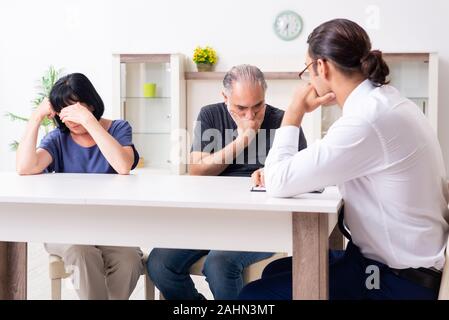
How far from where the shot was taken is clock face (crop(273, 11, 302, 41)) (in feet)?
17.7

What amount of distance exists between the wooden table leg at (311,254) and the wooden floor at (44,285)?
65.9 inches

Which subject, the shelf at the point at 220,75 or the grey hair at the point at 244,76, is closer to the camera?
the grey hair at the point at 244,76

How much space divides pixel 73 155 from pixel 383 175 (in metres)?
1.49

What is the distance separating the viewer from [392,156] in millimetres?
1658

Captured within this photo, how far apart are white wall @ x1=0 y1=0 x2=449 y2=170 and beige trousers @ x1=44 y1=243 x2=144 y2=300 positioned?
3153 mm

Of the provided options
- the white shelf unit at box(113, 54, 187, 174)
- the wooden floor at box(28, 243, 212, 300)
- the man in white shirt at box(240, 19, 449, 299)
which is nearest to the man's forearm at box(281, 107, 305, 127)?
the man in white shirt at box(240, 19, 449, 299)

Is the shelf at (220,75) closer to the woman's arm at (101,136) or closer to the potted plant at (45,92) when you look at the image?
the potted plant at (45,92)

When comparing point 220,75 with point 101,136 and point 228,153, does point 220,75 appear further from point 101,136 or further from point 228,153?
point 101,136

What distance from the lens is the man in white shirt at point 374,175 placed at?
5.41ft

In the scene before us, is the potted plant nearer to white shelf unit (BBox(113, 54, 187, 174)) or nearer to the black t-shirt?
white shelf unit (BBox(113, 54, 187, 174))

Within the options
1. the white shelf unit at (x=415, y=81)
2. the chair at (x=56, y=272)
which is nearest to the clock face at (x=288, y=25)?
the white shelf unit at (x=415, y=81)

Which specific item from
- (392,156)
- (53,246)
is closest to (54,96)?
(53,246)
